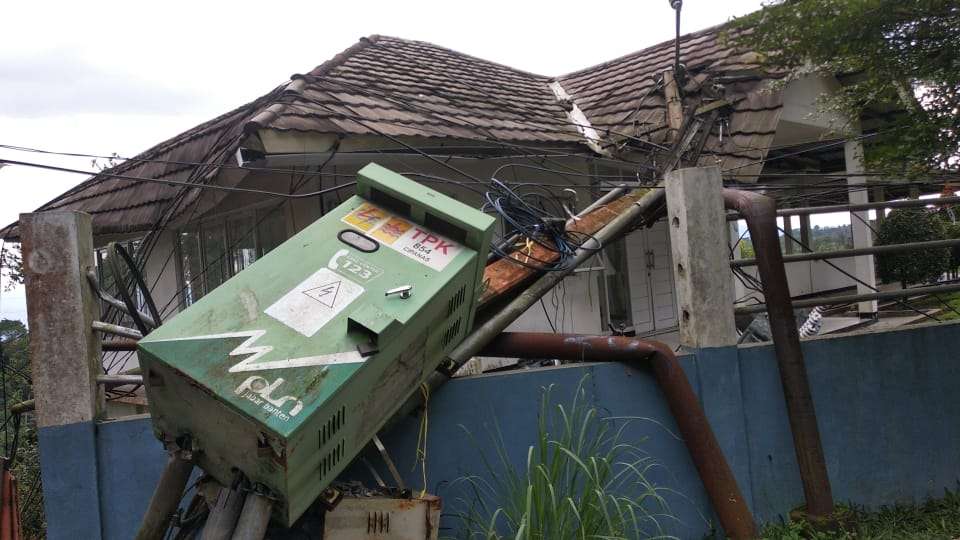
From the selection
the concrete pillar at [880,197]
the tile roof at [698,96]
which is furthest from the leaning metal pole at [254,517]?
the concrete pillar at [880,197]

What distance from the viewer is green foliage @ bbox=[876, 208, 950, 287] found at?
443 inches

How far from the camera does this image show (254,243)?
718cm

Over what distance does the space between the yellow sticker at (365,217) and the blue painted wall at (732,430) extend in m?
1.18

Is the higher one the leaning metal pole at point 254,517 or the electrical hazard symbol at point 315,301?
the electrical hazard symbol at point 315,301

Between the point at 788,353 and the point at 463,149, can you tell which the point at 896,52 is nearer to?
the point at 788,353

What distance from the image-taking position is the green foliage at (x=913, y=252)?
36.9ft

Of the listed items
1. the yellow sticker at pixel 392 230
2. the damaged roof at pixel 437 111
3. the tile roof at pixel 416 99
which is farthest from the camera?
the damaged roof at pixel 437 111

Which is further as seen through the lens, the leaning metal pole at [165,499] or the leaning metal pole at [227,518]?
the leaning metal pole at [165,499]

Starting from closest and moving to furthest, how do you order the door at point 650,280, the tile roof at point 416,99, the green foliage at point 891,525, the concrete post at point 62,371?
the concrete post at point 62,371 → the green foliage at point 891,525 → the tile roof at point 416,99 → the door at point 650,280

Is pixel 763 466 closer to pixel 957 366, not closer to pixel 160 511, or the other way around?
pixel 957 366

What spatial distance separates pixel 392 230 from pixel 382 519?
1.33m

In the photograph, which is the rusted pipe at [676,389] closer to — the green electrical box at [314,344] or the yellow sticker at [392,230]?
the green electrical box at [314,344]


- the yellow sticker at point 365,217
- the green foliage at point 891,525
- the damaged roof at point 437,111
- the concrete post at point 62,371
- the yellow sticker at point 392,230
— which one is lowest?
the green foliage at point 891,525

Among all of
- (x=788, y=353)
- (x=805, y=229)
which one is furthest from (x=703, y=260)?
(x=805, y=229)
